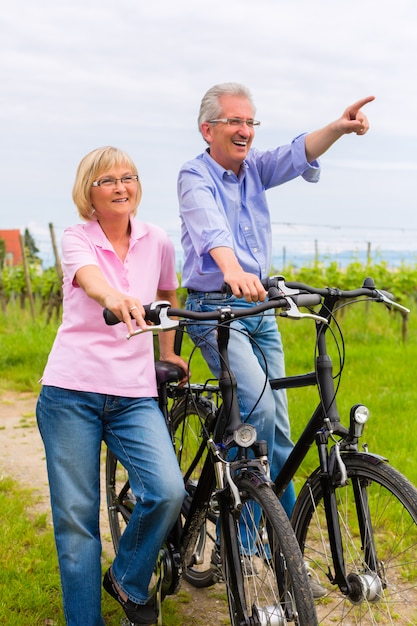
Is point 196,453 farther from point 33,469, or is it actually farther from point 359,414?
point 33,469

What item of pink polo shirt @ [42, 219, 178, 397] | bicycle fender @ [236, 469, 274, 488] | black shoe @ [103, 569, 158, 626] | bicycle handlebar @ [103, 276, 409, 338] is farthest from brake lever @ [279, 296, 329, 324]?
black shoe @ [103, 569, 158, 626]

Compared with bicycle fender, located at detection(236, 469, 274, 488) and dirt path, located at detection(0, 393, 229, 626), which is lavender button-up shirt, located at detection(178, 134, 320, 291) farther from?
dirt path, located at detection(0, 393, 229, 626)

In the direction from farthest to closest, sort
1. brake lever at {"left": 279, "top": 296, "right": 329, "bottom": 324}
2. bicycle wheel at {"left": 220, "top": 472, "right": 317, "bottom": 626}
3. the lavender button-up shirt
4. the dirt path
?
the dirt path < the lavender button-up shirt < brake lever at {"left": 279, "top": 296, "right": 329, "bottom": 324} < bicycle wheel at {"left": 220, "top": 472, "right": 317, "bottom": 626}

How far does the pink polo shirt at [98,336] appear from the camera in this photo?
3.05m

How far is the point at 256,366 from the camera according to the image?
325cm

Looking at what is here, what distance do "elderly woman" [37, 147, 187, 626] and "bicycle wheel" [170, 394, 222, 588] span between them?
0.27 metres

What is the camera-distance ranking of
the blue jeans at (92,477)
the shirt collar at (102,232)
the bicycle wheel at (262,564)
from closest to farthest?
the bicycle wheel at (262,564)
the blue jeans at (92,477)
the shirt collar at (102,232)

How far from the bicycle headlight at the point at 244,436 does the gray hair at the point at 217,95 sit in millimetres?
1397

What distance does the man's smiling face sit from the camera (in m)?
3.46

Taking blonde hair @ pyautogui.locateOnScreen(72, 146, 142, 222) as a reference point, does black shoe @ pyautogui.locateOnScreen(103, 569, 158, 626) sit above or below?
below

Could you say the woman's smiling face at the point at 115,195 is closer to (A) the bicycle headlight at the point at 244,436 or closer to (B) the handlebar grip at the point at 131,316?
(B) the handlebar grip at the point at 131,316

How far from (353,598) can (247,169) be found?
1.85 metres

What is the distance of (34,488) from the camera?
5.41 m

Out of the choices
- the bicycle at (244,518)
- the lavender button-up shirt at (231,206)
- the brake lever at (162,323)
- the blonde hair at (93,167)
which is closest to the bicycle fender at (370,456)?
the bicycle at (244,518)
